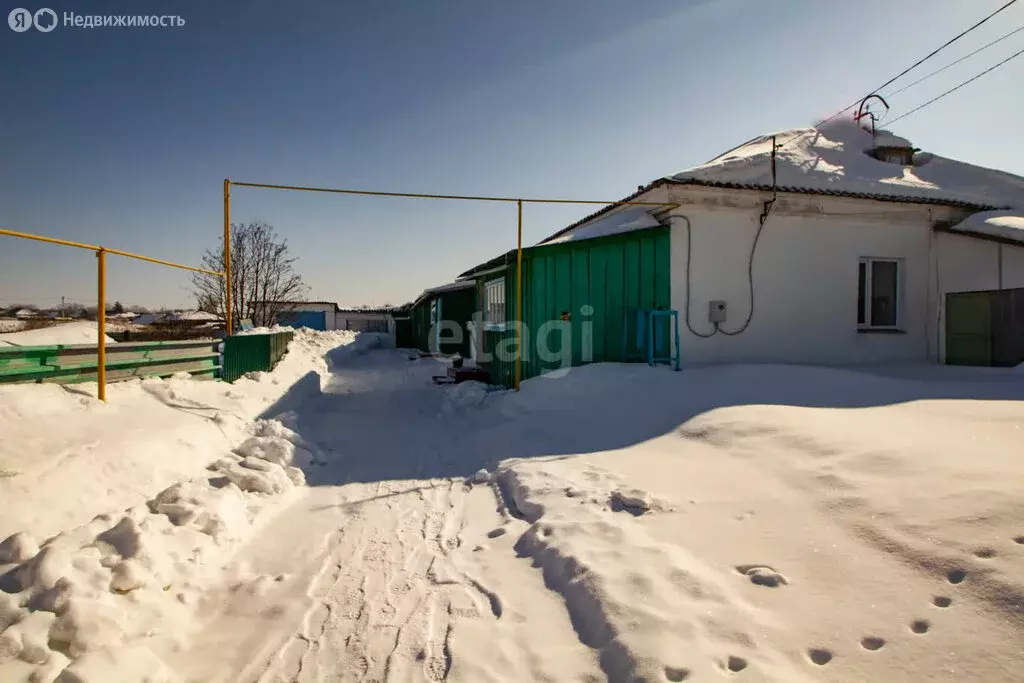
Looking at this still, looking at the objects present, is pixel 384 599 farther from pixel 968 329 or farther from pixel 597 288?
pixel 968 329

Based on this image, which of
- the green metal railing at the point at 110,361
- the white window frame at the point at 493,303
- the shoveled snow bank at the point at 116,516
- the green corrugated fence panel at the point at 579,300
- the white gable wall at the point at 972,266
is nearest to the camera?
the shoveled snow bank at the point at 116,516

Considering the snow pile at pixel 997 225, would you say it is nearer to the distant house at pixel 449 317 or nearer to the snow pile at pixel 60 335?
the distant house at pixel 449 317

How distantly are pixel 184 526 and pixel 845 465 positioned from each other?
180 inches

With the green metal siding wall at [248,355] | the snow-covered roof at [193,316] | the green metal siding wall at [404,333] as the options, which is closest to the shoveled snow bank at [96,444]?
the green metal siding wall at [248,355]

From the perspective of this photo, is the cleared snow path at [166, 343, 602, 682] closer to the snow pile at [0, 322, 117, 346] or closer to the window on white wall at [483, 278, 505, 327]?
the snow pile at [0, 322, 117, 346]

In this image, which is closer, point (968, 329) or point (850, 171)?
point (968, 329)

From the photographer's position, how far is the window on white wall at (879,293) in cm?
870

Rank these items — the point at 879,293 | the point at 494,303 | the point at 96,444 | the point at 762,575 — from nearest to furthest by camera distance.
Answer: the point at 762,575 → the point at 96,444 → the point at 879,293 → the point at 494,303

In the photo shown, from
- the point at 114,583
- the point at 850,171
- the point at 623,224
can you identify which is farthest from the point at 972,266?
the point at 114,583

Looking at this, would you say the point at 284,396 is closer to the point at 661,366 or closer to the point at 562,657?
the point at 661,366

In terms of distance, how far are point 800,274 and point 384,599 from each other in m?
8.24

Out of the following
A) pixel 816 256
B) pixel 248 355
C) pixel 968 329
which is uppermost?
pixel 816 256

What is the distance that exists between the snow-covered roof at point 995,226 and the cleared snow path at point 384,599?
9.60 m

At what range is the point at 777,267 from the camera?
818 cm
